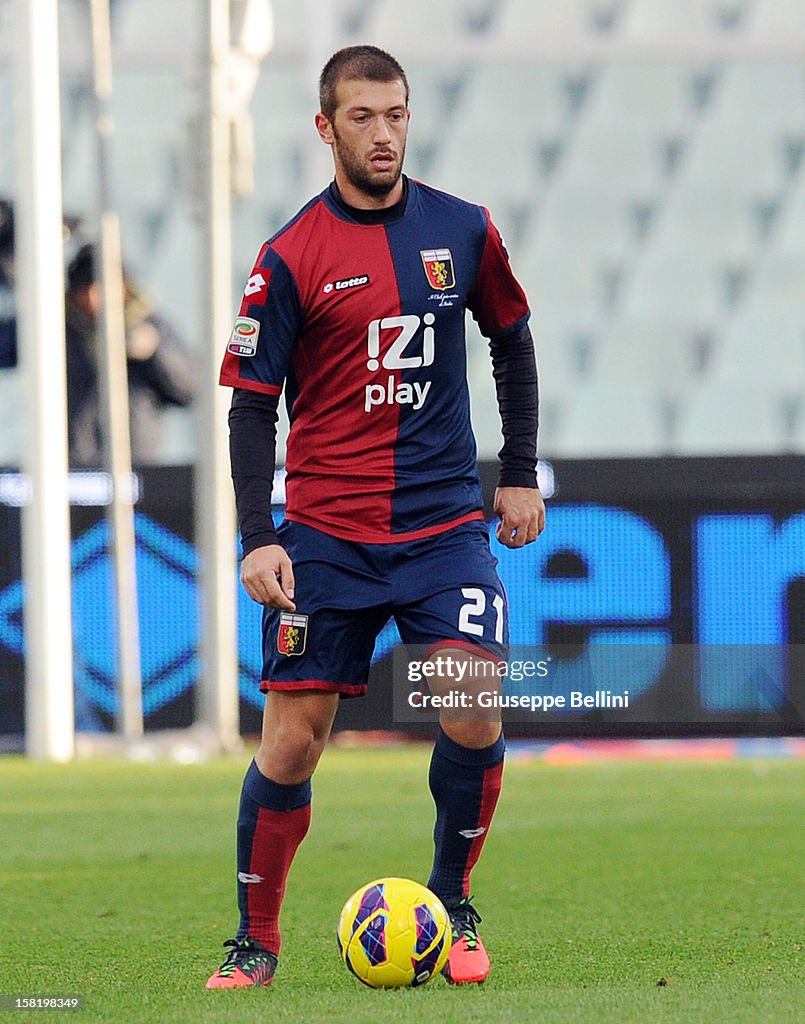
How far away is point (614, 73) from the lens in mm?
40281

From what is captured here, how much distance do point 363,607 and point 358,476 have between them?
0.31 m

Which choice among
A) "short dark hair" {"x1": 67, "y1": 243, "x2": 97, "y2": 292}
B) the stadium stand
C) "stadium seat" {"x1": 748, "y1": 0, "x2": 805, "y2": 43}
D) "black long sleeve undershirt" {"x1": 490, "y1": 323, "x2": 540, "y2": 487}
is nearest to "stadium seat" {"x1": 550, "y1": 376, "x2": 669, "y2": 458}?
the stadium stand

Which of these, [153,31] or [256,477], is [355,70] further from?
[153,31]

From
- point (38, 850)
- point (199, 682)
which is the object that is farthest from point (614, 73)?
point (38, 850)

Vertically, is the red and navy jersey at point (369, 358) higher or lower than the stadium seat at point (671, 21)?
lower

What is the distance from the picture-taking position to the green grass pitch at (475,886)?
14.5 ft

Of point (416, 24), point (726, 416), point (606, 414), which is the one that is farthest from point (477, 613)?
point (416, 24)

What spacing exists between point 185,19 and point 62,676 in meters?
28.3

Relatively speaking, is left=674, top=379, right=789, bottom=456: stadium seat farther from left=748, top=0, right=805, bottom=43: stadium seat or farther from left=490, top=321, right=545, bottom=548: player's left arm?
left=490, top=321, right=545, bottom=548: player's left arm

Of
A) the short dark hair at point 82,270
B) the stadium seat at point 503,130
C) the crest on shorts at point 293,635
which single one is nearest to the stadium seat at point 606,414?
the stadium seat at point 503,130

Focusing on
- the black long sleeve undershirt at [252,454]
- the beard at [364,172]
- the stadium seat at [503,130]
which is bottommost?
the black long sleeve undershirt at [252,454]

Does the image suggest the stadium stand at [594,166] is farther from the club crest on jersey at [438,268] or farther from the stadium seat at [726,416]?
the club crest on jersey at [438,268]

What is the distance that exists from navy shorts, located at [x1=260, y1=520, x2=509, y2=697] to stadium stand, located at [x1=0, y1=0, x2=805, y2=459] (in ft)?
109

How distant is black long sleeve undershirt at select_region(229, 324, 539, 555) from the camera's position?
187 inches
